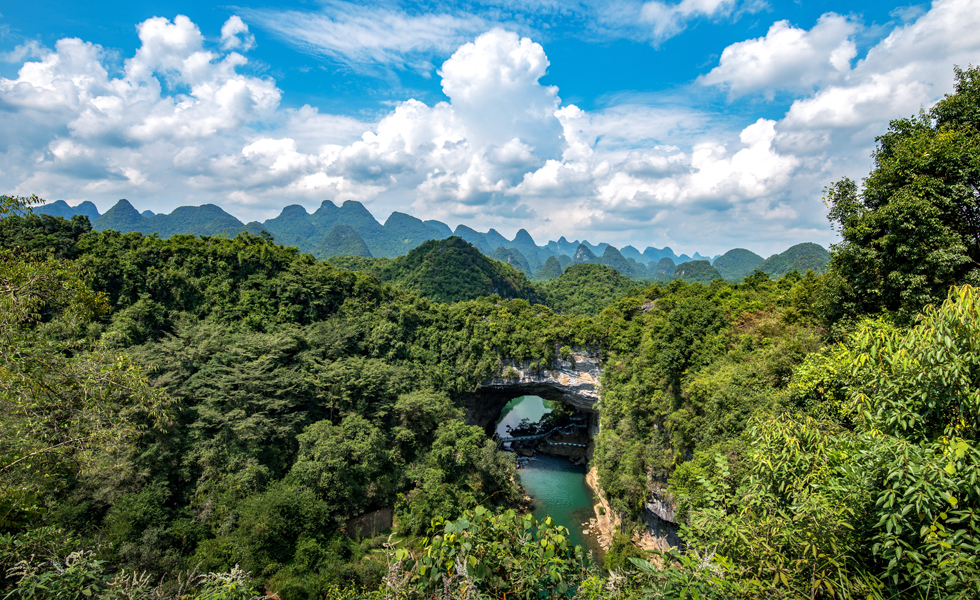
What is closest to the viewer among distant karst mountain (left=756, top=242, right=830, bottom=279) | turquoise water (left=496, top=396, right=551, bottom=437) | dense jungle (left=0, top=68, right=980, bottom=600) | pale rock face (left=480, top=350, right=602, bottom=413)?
dense jungle (left=0, top=68, right=980, bottom=600)

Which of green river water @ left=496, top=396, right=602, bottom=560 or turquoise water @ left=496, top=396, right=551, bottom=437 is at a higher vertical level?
green river water @ left=496, top=396, right=602, bottom=560

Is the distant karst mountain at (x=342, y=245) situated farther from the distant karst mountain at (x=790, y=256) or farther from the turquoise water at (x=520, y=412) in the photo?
the distant karst mountain at (x=790, y=256)

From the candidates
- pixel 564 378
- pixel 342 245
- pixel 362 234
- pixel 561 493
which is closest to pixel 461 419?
pixel 561 493

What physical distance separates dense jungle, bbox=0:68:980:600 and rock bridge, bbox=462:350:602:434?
779 millimetres

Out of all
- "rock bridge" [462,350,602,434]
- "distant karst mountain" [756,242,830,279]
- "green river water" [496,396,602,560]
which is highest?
"distant karst mountain" [756,242,830,279]

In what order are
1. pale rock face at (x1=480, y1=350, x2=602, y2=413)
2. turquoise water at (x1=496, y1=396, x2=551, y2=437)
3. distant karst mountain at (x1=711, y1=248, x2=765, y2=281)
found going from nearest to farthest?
pale rock face at (x1=480, y1=350, x2=602, y2=413) → turquoise water at (x1=496, y1=396, x2=551, y2=437) → distant karst mountain at (x1=711, y1=248, x2=765, y2=281)

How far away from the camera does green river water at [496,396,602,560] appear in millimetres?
16609

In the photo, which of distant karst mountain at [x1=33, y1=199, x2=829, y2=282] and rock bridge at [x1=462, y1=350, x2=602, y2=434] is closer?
rock bridge at [x1=462, y1=350, x2=602, y2=434]

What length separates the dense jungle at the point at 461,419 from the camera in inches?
104

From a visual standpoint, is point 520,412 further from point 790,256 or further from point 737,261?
point 737,261

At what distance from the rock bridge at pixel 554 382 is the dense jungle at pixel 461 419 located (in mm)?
779

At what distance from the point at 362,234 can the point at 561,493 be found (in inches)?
4824

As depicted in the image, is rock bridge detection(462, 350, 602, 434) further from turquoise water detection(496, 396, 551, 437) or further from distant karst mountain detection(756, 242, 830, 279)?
distant karst mountain detection(756, 242, 830, 279)

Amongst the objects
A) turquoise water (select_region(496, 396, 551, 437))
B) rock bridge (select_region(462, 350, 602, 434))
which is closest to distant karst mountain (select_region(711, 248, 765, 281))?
turquoise water (select_region(496, 396, 551, 437))
